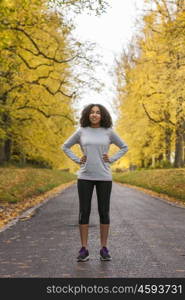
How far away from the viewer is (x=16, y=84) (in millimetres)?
22922

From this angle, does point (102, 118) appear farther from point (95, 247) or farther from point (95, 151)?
point (95, 247)

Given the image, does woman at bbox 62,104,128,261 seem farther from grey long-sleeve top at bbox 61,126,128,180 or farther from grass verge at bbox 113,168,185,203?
grass verge at bbox 113,168,185,203

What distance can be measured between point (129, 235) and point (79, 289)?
382 centimetres

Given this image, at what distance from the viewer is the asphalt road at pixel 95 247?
5.78 meters

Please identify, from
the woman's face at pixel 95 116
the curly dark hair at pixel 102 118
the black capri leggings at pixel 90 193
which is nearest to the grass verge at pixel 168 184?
the black capri leggings at pixel 90 193

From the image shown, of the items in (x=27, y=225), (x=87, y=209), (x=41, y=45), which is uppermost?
(x=41, y=45)

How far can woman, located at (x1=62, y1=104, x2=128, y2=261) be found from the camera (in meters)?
6.18

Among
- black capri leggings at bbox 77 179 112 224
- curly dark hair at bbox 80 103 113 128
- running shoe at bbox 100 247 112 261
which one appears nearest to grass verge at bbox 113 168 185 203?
running shoe at bbox 100 247 112 261

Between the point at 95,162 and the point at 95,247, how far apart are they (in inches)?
74.6

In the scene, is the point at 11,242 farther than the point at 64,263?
Yes

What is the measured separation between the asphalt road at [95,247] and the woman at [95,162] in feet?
1.64

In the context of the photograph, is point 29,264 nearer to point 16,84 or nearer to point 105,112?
point 105,112

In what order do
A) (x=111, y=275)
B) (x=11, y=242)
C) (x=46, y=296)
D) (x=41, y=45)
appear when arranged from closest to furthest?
(x=46, y=296) < (x=111, y=275) < (x=11, y=242) < (x=41, y=45)

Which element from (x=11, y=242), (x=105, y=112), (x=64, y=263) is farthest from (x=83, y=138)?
(x=11, y=242)
